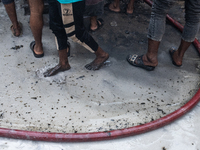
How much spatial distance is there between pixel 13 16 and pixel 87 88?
147cm

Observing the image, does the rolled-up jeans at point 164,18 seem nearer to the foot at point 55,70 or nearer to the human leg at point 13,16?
the foot at point 55,70

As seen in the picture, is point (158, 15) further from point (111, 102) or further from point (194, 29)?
point (111, 102)

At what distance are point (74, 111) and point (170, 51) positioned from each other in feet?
4.85

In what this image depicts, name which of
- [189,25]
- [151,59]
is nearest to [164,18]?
[189,25]

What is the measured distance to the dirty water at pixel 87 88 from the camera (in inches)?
67.7

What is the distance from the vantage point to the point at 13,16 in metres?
2.56

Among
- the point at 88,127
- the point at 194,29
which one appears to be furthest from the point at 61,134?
the point at 194,29

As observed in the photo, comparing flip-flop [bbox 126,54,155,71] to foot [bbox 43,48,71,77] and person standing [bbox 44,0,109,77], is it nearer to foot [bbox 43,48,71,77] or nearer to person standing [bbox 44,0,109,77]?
person standing [bbox 44,0,109,77]

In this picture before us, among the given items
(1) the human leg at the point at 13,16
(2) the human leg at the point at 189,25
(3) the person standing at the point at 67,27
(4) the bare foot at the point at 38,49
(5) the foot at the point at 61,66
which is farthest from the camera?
(1) the human leg at the point at 13,16

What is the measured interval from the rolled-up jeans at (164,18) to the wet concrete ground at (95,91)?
0.43 meters

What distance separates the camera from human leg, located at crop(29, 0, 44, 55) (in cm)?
202

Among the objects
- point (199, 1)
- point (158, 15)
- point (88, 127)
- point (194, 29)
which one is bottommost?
point (88, 127)

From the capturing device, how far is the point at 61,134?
1.54 metres

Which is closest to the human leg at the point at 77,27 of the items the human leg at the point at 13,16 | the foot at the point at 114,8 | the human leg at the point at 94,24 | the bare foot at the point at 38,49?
the bare foot at the point at 38,49
